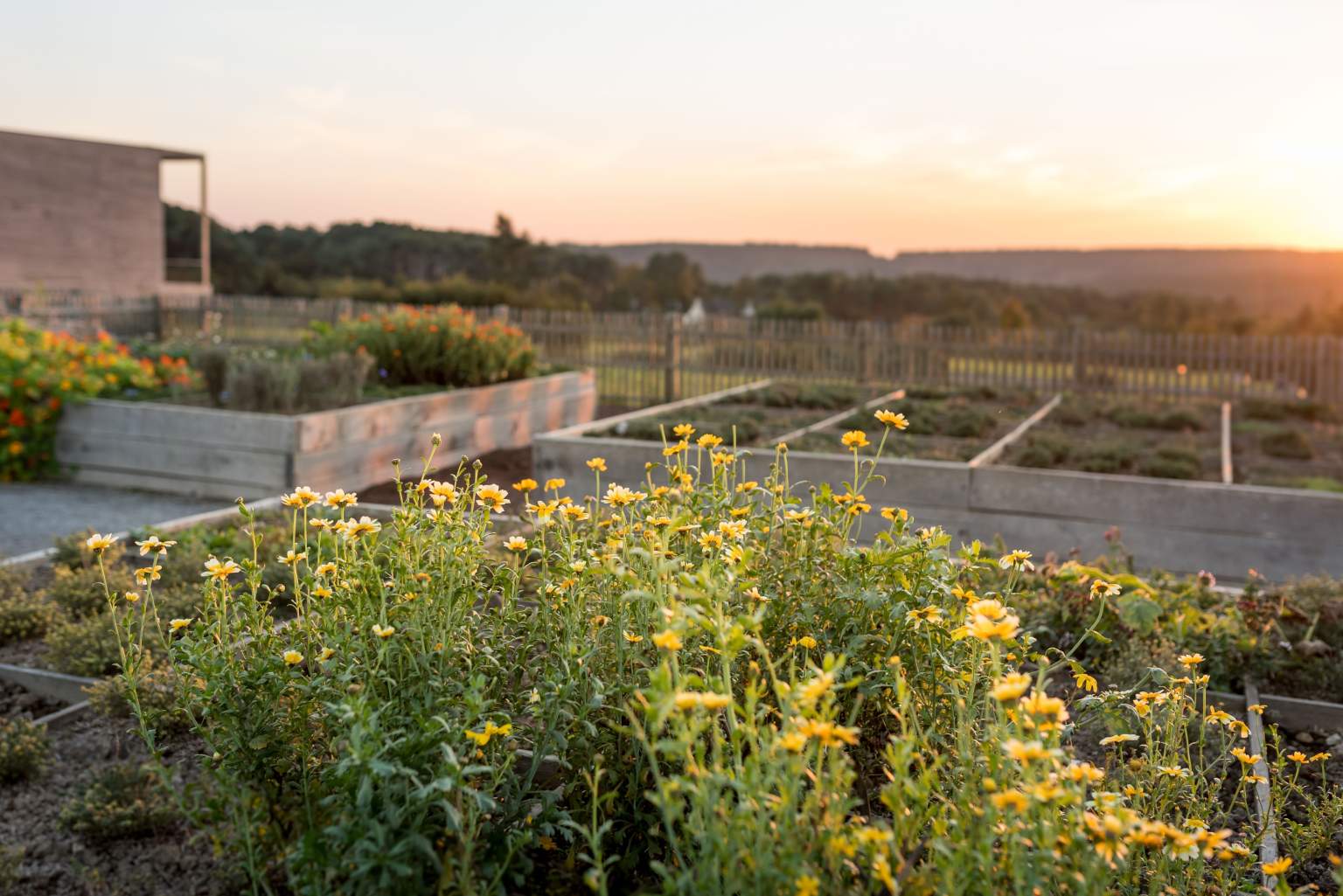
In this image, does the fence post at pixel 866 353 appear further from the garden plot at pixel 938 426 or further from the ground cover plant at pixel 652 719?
the ground cover plant at pixel 652 719

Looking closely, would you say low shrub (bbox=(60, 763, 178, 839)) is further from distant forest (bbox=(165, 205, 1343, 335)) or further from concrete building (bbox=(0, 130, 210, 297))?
distant forest (bbox=(165, 205, 1343, 335))


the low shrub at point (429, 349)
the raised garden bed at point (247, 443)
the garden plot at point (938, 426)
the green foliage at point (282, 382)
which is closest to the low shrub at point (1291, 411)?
the garden plot at point (938, 426)

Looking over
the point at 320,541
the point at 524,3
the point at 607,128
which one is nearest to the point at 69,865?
the point at 320,541

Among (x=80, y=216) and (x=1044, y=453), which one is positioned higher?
(x=80, y=216)

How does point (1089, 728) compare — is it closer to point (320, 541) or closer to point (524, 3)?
point (320, 541)

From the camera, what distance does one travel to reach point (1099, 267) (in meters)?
57.1

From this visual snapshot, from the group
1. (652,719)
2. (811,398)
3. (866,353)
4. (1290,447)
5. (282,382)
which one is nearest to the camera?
(652,719)

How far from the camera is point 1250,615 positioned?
156 inches

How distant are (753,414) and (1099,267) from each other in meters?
52.6

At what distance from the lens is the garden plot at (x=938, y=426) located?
8.00 metres

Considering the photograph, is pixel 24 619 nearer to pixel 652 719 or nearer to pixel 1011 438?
pixel 652 719

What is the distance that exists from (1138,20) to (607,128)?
809cm

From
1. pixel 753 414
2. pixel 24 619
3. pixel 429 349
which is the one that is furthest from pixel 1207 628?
pixel 429 349

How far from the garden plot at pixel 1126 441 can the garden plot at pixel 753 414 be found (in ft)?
6.12
